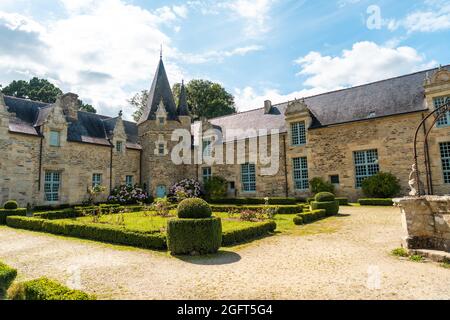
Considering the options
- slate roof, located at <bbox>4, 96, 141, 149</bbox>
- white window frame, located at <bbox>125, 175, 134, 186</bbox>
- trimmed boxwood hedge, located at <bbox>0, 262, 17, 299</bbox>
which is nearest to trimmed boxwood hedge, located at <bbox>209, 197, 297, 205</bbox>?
white window frame, located at <bbox>125, 175, 134, 186</bbox>

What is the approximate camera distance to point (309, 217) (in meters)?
11.4

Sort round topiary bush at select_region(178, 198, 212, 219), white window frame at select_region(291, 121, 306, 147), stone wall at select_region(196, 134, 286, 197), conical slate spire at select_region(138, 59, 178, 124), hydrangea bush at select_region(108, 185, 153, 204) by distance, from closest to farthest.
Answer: round topiary bush at select_region(178, 198, 212, 219), white window frame at select_region(291, 121, 306, 147), hydrangea bush at select_region(108, 185, 153, 204), stone wall at select_region(196, 134, 286, 197), conical slate spire at select_region(138, 59, 178, 124)

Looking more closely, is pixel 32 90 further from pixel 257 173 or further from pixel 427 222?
pixel 427 222

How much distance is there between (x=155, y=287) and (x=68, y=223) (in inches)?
A: 279

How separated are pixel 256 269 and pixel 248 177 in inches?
683

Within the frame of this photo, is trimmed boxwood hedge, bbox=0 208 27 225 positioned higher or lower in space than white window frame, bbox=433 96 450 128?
lower

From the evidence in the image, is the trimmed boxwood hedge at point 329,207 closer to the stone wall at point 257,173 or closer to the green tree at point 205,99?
the stone wall at point 257,173

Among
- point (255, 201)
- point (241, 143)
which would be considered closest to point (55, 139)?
point (241, 143)

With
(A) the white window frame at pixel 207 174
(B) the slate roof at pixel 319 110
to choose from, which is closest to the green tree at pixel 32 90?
(B) the slate roof at pixel 319 110

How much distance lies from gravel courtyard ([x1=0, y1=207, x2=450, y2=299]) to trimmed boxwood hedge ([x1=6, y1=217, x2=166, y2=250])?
0.39 metres

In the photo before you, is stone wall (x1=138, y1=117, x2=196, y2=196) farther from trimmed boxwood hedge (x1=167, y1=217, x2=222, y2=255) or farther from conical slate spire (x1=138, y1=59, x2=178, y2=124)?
trimmed boxwood hedge (x1=167, y1=217, x2=222, y2=255)

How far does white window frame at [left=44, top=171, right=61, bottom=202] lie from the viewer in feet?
60.3

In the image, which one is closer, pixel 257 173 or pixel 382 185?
pixel 382 185
